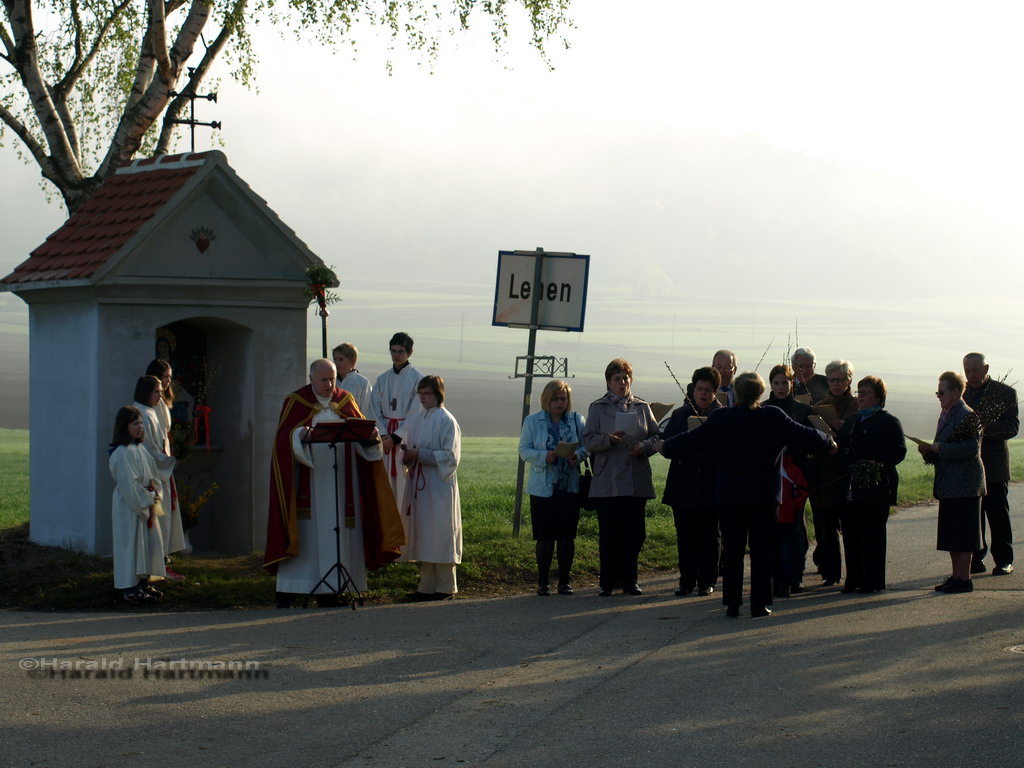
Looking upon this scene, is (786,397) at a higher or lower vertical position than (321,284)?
lower

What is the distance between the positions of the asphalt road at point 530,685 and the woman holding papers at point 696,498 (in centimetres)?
36

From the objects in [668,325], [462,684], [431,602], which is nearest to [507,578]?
[431,602]

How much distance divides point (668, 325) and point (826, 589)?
127m

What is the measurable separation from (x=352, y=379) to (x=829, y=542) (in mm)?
4541

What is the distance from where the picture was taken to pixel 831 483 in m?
10.7

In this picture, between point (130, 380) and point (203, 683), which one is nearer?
point (203, 683)

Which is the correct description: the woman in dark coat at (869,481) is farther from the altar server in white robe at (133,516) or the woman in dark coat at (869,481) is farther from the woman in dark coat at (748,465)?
the altar server in white robe at (133,516)

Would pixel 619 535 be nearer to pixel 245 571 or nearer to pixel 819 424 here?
pixel 819 424

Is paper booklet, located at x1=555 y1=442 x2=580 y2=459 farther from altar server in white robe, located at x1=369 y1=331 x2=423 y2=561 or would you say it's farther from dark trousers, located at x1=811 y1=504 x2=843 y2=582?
dark trousers, located at x1=811 y1=504 x2=843 y2=582

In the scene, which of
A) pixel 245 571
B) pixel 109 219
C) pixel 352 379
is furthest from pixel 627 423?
pixel 109 219

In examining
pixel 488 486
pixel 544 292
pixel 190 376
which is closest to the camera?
pixel 544 292

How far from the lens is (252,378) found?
1277 cm

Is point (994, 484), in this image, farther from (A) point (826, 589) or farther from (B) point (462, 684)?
(B) point (462, 684)

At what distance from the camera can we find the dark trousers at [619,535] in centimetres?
1069
